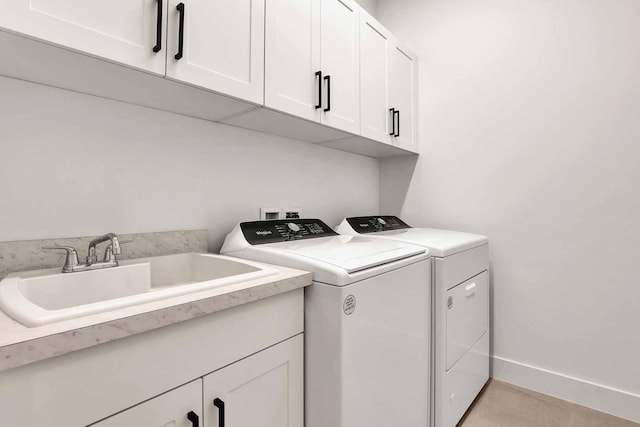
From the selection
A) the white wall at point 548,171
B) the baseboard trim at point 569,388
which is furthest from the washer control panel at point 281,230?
the baseboard trim at point 569,388

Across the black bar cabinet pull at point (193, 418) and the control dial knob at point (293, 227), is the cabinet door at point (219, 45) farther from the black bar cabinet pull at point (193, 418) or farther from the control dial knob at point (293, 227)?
the black bar cabinet pull at point (193, 418)

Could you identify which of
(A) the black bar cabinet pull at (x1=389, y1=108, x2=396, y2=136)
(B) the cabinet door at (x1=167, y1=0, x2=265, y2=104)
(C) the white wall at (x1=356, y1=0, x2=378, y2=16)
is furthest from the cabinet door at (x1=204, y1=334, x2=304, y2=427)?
(C) the white wall at (x1=356, y1=0, x2=378, y2=16)

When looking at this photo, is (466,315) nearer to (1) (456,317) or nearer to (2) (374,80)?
(1) (456,317)

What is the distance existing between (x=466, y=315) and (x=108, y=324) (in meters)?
1.56

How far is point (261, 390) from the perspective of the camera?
35.4 inches

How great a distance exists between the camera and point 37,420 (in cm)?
54

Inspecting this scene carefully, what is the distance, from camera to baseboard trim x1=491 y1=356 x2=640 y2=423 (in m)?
1.65

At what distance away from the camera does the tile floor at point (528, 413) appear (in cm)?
161

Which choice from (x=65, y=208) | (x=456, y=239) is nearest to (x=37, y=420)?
(x=65, y=208)

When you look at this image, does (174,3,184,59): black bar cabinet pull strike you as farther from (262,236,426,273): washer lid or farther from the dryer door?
the dryer door

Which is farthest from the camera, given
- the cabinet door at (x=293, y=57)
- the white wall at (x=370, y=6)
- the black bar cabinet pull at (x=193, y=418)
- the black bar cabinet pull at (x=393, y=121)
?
the white wall at (x=370, y=6)

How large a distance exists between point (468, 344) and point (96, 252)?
1.72 meters

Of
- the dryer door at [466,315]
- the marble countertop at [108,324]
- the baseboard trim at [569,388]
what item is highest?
the marble countertop at [108,324]

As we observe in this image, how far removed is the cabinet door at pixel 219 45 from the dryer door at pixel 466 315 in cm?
125
